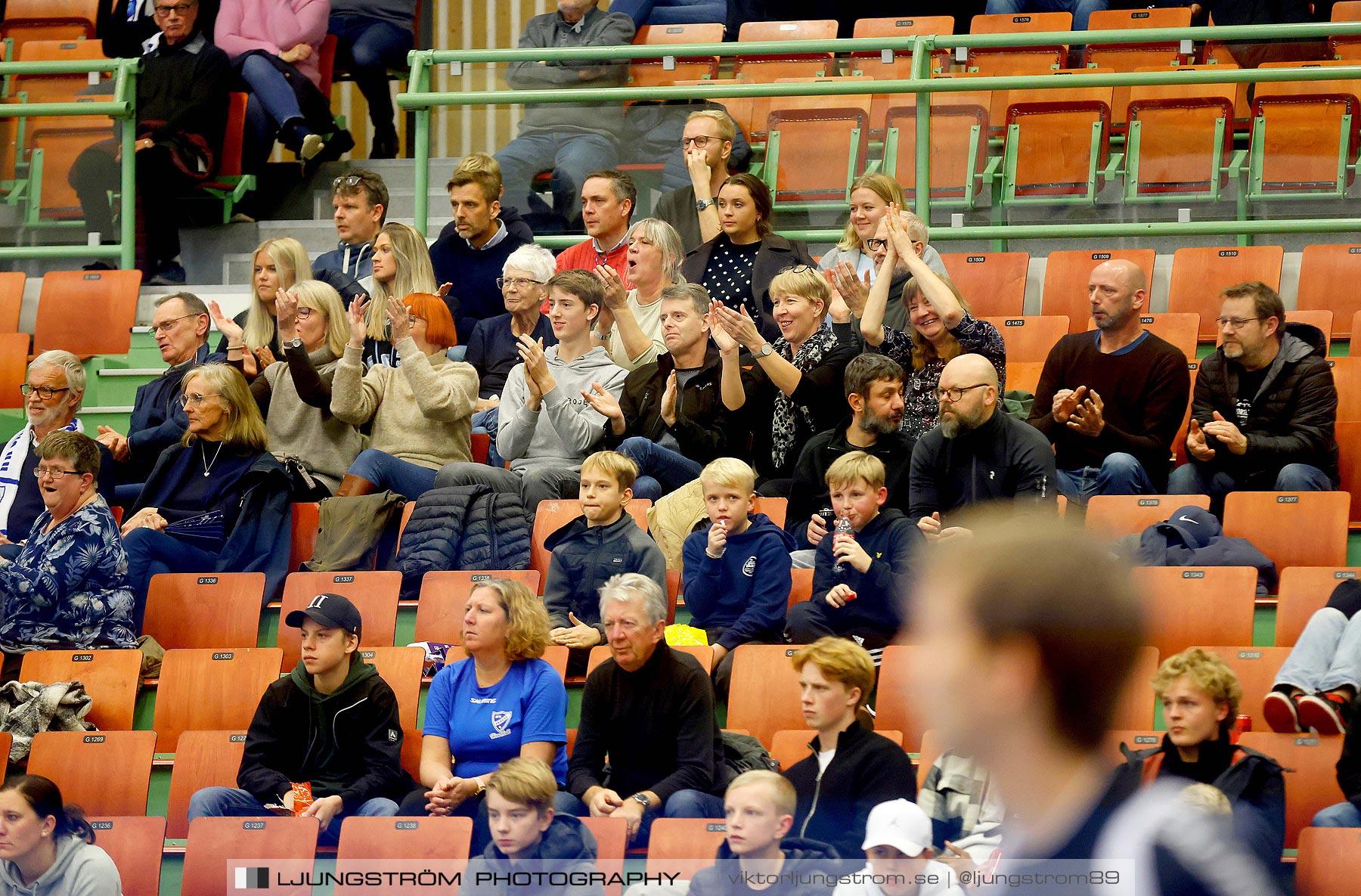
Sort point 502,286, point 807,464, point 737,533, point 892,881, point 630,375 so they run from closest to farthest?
point 892,881 < point 737,533 < point 807,464 < point 630,375 < point 502,286

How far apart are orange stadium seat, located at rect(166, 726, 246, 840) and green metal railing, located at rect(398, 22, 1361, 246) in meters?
2.99

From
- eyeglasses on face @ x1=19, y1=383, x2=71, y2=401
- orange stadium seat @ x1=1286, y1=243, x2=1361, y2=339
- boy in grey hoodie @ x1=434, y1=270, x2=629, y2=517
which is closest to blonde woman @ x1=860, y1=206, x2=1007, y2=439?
boy in grey hoodie @ x1=434, y1=270, x2=629, y2=517

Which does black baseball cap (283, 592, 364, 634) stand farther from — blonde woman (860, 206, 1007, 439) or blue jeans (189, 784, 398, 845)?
blonde woman (860, 206, 1007, 439)

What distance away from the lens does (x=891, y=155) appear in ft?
23.1

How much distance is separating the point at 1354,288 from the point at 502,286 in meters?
3.66

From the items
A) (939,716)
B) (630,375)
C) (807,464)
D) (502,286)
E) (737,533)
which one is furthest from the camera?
(502,286)

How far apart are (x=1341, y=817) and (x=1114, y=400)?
209cm

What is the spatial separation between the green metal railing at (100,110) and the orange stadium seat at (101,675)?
2.77m

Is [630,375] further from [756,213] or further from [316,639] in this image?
[316,639]

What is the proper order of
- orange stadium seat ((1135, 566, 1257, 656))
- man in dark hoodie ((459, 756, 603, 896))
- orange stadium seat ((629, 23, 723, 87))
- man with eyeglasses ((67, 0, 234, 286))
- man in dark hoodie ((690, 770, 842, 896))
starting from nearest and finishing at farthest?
1. man in dark hoodie ((690, 770, 842, 896))
2. man in dark hoodie ((459, 756, 603, 896))
3. orange stadium seat ((1135, 566, 1257, 656))
4. orange stadium seat ((629, 23, 723, 87))
5. man with eyeglasses ((67, 0, 234, 286))

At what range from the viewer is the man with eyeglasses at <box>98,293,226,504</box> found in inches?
251

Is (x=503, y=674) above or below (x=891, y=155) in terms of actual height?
below

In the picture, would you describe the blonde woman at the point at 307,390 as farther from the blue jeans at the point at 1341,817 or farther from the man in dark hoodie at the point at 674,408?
the blue jeans at the point at 1341,817

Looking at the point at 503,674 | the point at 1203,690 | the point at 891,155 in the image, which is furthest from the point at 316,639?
the point at 891,155
